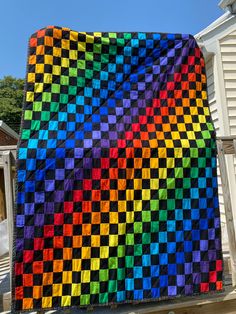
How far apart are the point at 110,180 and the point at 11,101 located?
2275cm

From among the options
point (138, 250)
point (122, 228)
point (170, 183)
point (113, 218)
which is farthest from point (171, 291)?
point (170, 183)

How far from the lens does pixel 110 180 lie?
2268 mm

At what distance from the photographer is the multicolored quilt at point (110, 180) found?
213 cm

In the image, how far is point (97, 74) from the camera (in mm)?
2529

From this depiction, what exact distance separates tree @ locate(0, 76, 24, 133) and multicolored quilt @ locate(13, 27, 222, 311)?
20583 millimetres

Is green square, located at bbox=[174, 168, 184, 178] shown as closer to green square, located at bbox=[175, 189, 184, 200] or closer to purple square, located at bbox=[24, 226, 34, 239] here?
green square, located at bbox=[175, 189, 184, 200]

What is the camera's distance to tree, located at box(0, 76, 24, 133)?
2234 cm

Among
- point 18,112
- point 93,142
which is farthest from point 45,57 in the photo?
point 18,112

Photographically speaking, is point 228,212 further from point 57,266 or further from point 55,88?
point 55,88

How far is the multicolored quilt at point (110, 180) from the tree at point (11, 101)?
20583mm

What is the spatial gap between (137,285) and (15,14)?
24.9 feet

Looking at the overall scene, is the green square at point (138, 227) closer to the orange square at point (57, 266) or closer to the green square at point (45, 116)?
the orange square at point (57, 266)

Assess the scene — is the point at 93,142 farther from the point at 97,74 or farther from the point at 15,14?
the point at 15,14

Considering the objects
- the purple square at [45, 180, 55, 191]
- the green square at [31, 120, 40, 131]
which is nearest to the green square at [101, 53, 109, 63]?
the green square at [31, 120, 40, 131]
